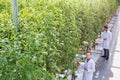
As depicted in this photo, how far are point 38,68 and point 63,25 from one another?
2330 mm

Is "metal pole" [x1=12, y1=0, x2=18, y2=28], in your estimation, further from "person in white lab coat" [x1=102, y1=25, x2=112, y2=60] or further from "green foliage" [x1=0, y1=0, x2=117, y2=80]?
"person in white lab coat" [x1=102, y1=25, x2=112, y2=60]

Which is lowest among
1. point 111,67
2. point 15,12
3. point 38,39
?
point 111,67

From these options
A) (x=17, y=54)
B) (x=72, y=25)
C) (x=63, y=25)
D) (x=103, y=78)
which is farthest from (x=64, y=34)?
(x=103, y=78)

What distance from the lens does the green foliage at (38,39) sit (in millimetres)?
3338

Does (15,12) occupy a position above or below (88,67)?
above

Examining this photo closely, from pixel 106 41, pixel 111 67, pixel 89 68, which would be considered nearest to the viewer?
pixel 89 68

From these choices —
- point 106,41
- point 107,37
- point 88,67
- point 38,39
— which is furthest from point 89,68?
point 38,39

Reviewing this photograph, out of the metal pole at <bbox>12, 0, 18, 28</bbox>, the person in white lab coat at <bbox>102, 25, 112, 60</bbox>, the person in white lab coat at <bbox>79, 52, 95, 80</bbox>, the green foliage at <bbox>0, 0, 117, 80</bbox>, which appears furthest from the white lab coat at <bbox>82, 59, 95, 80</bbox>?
the metal pole at <bbox>12, 0, 18, 28</bbox>

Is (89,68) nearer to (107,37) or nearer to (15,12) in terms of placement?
(107,37)

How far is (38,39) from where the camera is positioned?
3.79 meters

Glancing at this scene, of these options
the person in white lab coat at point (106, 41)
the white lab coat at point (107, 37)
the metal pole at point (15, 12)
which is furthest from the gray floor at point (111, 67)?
the metal pole at point (15, 12)

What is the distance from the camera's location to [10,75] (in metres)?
3.17

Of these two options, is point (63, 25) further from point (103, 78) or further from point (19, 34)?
point (103, 78)

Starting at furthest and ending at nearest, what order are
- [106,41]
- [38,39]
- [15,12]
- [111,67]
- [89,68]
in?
[106,41], [111,67], [89,68], [15,12], [38,39]
